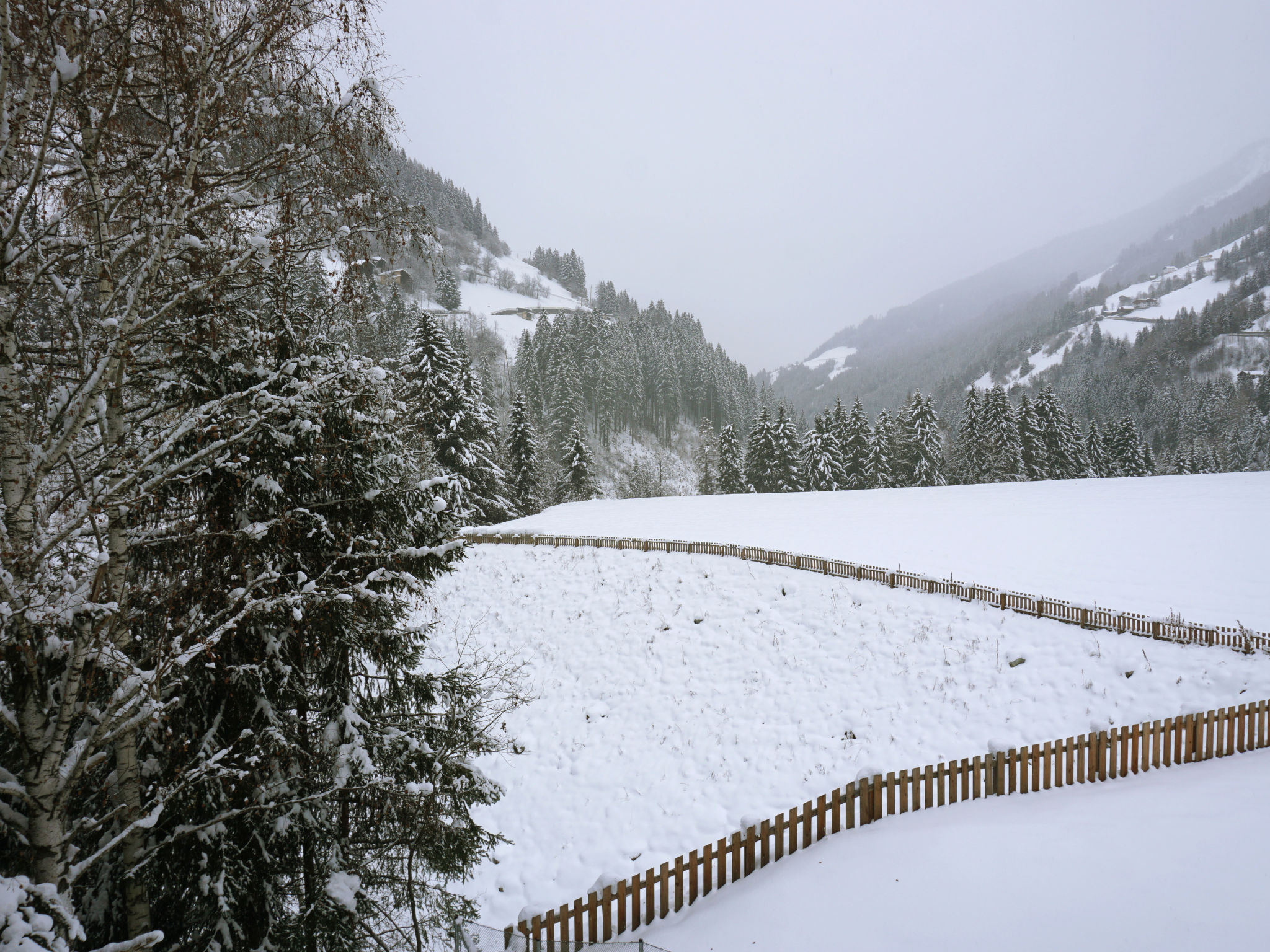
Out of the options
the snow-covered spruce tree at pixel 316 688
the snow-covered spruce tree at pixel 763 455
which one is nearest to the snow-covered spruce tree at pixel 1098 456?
the snow-covered spruce tree at pixel 763 455

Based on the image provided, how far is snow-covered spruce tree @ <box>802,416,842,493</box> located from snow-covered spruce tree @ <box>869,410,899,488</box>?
8.52 feet

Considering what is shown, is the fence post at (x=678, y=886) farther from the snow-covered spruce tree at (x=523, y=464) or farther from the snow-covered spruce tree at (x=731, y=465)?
the snow-covered spruce tree at (x=731, y=465)

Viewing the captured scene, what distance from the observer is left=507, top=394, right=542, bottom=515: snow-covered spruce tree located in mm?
41625

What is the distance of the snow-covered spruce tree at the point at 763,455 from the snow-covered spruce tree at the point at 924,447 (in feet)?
36.8

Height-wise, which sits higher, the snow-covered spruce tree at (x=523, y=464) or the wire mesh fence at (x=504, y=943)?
the snow-covered spruce tree at (x=523, y=464)

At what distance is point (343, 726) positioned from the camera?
5992 millimetres

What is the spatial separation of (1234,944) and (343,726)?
856 centimetres

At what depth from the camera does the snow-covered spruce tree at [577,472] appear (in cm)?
4769

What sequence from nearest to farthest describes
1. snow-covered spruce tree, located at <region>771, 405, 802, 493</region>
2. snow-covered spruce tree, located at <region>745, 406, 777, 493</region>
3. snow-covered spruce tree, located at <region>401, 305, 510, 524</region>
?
1. snow-covered spruce tree, located at <region>401, 305, 510, 524</region>
2. snow-covered spruce tree, located at <region>771, 405, 802, 493</region>
3. snow-covered spruce tree, located at <region>745, 406, 777, 493</region>

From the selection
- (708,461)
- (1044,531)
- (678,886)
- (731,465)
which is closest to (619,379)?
(708,461)

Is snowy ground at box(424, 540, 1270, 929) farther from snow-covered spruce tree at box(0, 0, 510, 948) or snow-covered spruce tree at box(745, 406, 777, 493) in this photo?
snow-covered spruce tree at box(745, 406, 777, 493)

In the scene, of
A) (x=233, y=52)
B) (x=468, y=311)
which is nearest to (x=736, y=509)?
(x=233, y=52)

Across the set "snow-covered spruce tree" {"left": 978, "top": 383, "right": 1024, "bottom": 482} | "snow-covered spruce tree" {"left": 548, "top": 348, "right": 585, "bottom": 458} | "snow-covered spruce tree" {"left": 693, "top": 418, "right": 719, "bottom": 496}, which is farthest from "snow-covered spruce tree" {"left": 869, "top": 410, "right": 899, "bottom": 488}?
"snow-covered spruce tree" {"left": 548, "top": 348, "right": 585, "bottom": 458}

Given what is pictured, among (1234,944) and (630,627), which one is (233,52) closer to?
(1234,944)
